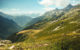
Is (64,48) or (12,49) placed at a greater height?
(12,49)

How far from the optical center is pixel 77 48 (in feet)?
467

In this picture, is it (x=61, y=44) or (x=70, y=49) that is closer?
(x=70, y=49)

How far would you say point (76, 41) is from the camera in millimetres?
157750

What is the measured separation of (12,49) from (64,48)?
99845 millimetres

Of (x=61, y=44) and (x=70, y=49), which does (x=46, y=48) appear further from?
(x=70, y=49)

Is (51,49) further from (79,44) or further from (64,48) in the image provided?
(79,44)

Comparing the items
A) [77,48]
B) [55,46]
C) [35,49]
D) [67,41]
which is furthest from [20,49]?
[77,48]

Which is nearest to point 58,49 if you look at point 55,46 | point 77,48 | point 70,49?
point 55,46

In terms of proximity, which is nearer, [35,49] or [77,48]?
[77,48]

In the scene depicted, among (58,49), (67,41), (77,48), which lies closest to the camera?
(77,48)

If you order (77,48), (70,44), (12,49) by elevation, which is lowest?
(77,48)

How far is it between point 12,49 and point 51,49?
76.9m

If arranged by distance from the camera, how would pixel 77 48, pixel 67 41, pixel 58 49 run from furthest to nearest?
pixel 67 41
pixel 58 49
pixel 77 48

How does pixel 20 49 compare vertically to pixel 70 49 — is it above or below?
above
